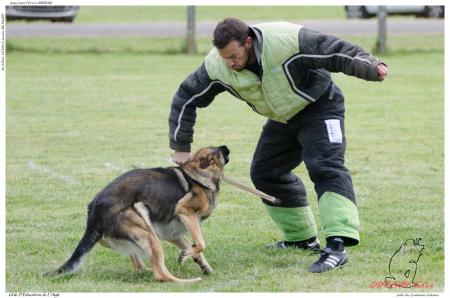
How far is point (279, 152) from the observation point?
6.68 m

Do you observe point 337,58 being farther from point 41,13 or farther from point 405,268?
point 41,13

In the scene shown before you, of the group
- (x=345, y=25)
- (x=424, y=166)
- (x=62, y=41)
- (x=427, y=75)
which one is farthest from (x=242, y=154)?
(x=345, y=25)

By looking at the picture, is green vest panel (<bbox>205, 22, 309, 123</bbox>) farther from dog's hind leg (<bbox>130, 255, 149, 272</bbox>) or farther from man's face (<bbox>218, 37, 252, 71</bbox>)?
dog's hind leg (<bbox>130, 255, 149, 272</bbox>)

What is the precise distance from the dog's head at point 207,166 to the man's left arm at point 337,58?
2.77ft

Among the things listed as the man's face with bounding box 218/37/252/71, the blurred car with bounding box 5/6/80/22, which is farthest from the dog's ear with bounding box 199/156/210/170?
the blurred car with bounding box 5/6/80/22

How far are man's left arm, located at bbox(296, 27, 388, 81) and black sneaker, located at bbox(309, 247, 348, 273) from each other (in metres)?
1.20

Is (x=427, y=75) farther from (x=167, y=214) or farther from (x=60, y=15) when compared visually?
(x=167, y=214)

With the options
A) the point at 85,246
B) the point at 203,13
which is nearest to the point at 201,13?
the point at 203,13

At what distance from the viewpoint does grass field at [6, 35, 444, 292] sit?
6.13m

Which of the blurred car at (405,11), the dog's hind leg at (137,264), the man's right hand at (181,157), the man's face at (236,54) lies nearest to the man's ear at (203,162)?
the man's right hand at (181,157)

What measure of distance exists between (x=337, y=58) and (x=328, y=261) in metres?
1.35

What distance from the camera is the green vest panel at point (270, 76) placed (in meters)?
6.00

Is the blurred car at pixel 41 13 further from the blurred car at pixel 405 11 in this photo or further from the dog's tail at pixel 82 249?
the dog's tail at pixel 82 249

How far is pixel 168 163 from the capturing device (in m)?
10.1
